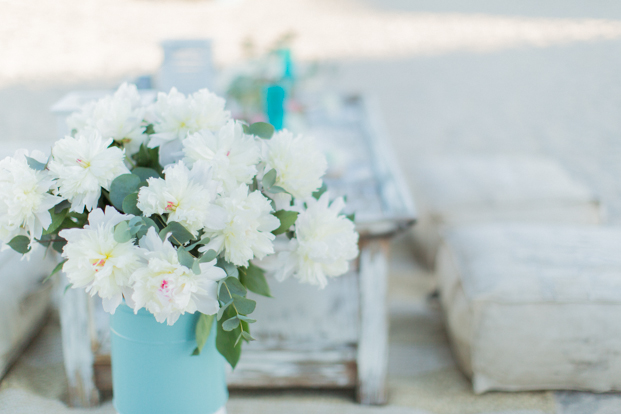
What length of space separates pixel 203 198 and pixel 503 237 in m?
1.00

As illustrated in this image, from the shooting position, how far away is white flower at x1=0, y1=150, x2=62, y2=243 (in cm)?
63

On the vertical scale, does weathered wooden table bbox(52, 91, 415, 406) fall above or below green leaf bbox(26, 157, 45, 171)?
below

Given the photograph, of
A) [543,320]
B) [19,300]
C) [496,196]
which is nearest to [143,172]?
[19,300]

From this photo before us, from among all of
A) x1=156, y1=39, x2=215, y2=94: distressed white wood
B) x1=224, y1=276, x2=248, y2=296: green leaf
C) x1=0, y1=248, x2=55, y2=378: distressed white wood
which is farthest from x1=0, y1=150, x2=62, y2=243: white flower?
x1=156, y1=39, x2=215, y2=94: distressed white wood

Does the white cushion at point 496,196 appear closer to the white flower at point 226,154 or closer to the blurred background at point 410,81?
the blurred background at point 410,81

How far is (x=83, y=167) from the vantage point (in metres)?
0.65

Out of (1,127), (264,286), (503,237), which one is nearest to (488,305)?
(503,237)

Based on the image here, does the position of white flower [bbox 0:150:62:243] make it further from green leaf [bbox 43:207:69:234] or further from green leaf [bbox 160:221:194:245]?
green leaf [bbox 160:221:194:245]

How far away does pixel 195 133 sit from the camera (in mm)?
667

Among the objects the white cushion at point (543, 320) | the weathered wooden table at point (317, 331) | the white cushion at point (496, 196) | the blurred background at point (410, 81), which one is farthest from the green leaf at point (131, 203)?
the white cushion at point (496, 196)

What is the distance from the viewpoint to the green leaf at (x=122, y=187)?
2.20 feet

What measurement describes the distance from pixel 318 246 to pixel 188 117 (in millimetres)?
236

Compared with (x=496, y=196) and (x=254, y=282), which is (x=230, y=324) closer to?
(x=254, y=282)

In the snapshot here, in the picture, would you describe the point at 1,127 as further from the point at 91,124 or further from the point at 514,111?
the point at 514,111
